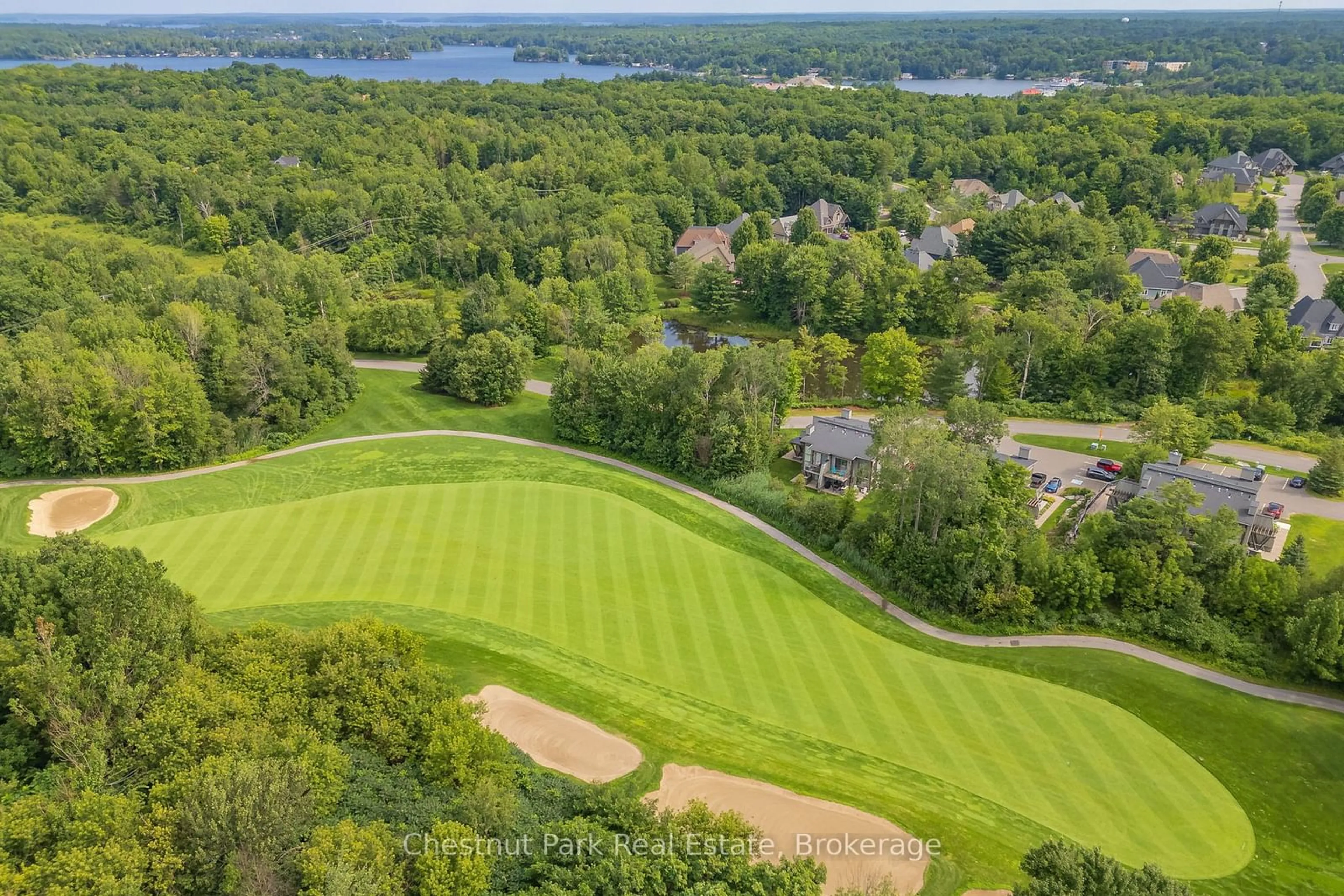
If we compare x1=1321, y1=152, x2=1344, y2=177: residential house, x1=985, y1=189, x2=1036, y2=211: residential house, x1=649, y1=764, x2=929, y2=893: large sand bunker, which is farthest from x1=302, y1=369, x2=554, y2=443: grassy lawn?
x1=1321, y1=152, x2=1344, y2=177: residential house

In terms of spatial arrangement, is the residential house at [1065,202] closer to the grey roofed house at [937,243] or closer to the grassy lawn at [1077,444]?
the grey roofed house at [937,243]

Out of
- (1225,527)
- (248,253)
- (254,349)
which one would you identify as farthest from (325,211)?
(1225,527)

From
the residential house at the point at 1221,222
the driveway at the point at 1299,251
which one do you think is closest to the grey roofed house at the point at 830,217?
the residential house at the point at 1221,222

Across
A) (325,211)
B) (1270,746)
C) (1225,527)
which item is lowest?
(1270,746)

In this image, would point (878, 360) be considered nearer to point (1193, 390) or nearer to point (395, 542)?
point (1193, 390)

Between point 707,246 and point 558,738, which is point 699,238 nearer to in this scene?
point 707,246
